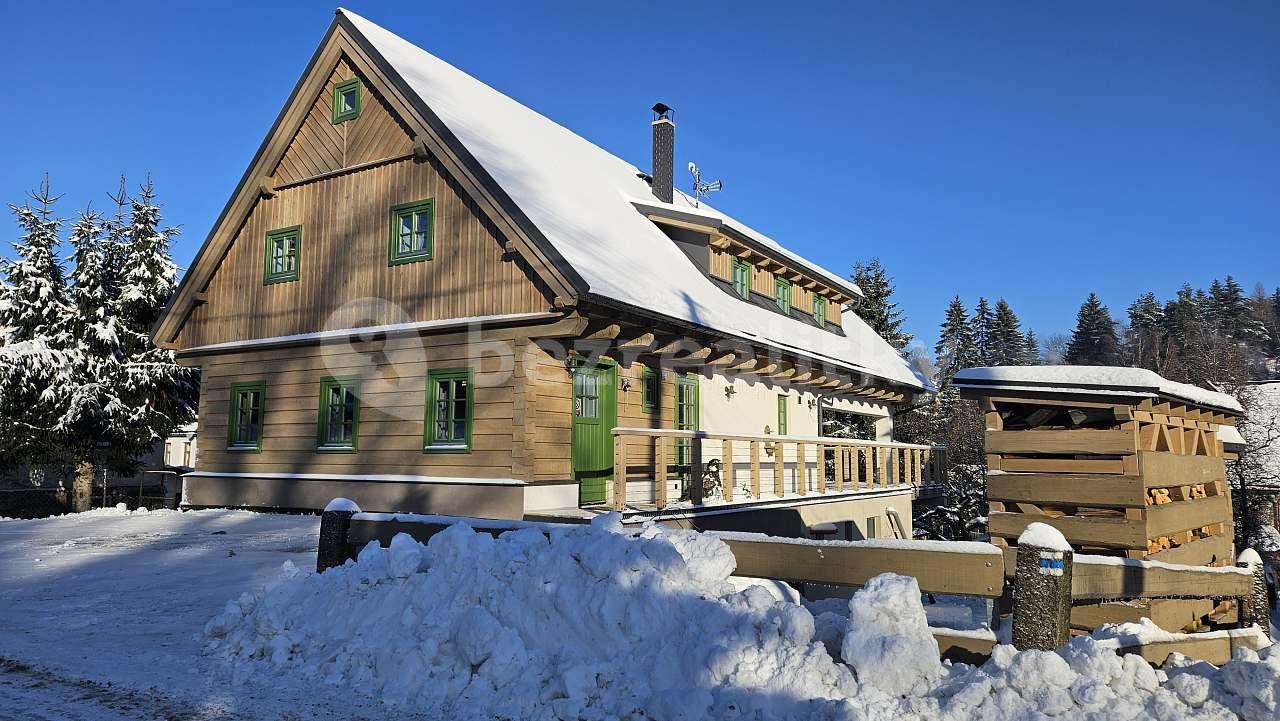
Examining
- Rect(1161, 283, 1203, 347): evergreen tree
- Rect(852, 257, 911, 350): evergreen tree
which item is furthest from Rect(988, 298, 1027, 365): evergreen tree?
Rect(852, 257, 911, 350): evergreen tree

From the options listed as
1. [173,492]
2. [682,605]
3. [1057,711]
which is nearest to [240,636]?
A: [682,605]

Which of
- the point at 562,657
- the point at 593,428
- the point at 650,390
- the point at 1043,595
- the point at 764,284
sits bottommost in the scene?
the point at 562,657

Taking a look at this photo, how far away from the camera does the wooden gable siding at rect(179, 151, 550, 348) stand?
13.4 metres

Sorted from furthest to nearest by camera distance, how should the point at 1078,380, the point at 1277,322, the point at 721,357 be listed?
the point at 1277,322 < the point at 721,357 < the point at 1078,380

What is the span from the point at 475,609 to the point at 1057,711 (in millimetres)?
3292

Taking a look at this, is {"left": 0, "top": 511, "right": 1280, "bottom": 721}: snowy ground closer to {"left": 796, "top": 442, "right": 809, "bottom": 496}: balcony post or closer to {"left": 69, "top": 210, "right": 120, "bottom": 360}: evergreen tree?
{"left": 796, "top": 442, "right": 809, "bottom": 496}: balcony post

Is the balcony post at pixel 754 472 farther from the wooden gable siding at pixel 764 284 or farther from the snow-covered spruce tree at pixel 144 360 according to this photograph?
the snow-covered spruce tree at pixel 144 360

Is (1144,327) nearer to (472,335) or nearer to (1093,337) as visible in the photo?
(1093,337)

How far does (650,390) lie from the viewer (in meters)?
15.3

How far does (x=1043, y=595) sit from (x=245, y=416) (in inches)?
599

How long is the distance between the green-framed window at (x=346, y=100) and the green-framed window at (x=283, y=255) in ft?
7.21

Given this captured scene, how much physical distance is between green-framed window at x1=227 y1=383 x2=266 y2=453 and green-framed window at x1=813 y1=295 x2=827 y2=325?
13.7 meters

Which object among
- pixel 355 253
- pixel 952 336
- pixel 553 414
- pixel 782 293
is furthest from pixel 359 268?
pixel 952 336

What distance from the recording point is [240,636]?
20.7 feet
